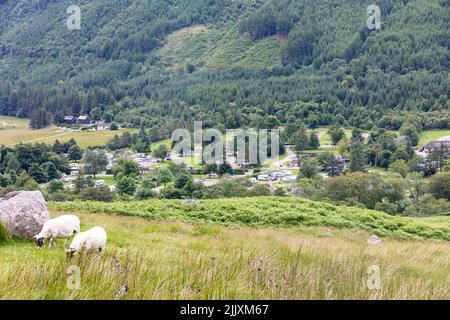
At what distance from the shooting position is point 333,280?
206 inches

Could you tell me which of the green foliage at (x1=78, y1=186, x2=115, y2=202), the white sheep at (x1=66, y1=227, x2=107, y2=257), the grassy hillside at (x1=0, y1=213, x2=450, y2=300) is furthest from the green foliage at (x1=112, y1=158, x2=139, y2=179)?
the grassy hillside at (x1=0, y1=213, x2=450, y2=300)

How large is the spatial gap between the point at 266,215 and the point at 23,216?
31.5ft

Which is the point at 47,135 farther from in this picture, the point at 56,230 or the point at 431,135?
the point at 56,230

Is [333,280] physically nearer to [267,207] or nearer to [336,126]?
[267,207]

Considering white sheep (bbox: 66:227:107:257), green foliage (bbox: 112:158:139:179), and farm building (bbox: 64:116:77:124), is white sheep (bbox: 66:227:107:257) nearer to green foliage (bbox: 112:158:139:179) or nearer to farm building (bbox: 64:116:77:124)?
green foliage (bbox: 112:158:139:179)

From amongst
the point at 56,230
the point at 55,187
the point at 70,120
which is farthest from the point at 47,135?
the point at 56,230

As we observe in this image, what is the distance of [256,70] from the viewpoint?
472 ft

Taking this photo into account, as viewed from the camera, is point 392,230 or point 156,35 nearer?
point 392,230

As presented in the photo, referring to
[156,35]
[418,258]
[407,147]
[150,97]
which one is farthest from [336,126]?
[156,35]

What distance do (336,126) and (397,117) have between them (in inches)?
462

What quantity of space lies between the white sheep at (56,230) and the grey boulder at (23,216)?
42 centimetres

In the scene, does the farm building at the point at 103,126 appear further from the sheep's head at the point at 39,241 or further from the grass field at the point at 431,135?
the sheep's head at the point at 39,241

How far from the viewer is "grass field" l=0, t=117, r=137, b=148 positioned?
290 feet

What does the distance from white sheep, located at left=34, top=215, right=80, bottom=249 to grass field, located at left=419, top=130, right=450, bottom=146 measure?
76.7m
